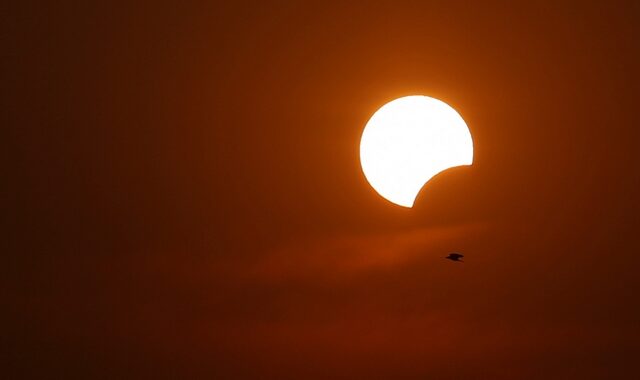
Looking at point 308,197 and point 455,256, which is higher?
point 308,197

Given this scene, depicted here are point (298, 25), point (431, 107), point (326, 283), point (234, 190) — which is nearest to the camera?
point (431, 107)

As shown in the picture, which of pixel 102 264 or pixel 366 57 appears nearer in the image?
pixel 366 57

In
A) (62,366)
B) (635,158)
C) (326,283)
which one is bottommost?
(62,366)

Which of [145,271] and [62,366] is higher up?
[145,271]

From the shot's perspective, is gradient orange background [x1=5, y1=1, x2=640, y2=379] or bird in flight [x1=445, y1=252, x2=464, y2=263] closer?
gradient orange background [x1=5, y1=1, x2=640, y2=379]

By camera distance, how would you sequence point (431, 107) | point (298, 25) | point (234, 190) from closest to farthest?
point (431, 107) < point (298, 25) < point (234, 190)

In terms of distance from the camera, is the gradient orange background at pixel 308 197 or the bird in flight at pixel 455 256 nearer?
the gradient orange background at pixel 308 197

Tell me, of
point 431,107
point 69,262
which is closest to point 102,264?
point 69,262

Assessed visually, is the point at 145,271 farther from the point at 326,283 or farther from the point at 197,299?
the point at 326,283
